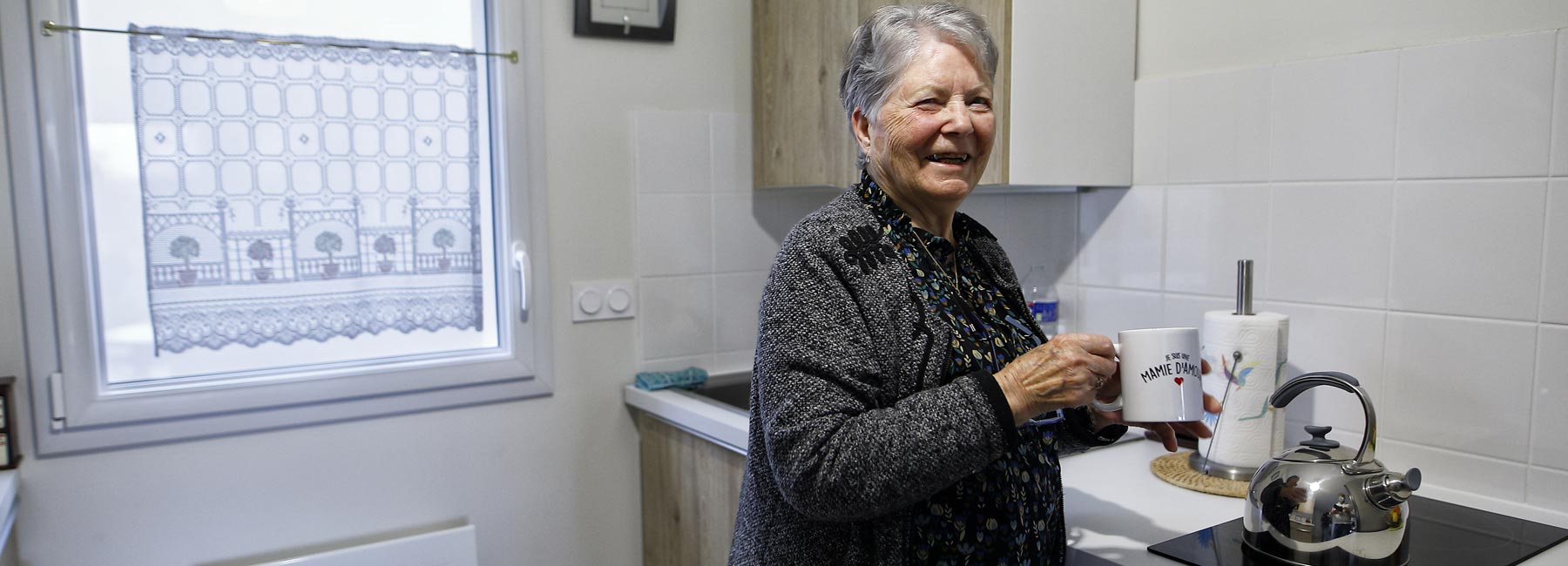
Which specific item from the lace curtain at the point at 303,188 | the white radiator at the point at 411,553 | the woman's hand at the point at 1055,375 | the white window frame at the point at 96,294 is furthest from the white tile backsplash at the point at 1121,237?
the white radiator at the point at 411,553

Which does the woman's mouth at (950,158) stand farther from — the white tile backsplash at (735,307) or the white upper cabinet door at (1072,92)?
the white tile backsplash at (735,307)

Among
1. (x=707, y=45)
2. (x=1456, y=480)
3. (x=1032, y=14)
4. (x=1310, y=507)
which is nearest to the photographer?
(x=1310, y=507)

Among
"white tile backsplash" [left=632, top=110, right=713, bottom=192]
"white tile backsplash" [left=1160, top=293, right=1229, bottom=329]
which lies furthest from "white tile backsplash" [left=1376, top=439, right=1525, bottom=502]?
"white tile backsplash" [left=632, top=110, right=713, bottom=192]

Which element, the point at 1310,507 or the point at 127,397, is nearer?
the point at 1310,507

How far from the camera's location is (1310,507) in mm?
1041

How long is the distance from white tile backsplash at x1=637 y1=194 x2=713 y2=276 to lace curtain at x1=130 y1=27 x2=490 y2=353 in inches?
13.1

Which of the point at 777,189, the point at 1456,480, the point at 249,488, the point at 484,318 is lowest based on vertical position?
the point at 249,488

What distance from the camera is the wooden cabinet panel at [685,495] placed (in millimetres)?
1801

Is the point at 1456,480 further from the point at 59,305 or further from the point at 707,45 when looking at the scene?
the point at 59,305

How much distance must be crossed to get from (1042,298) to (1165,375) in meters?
0.98

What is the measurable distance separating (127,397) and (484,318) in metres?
0.61

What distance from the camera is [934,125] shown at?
3.20ft

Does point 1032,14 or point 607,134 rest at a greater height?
point 1032,14

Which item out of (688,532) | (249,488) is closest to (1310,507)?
(688,532)
